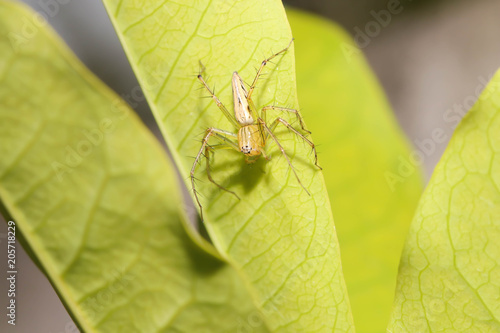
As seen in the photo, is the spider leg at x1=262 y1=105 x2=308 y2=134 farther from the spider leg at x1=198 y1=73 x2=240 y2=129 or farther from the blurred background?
the blurred background

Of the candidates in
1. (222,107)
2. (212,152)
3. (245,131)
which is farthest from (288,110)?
(245,131)

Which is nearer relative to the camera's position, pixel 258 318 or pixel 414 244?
pixel 258 318

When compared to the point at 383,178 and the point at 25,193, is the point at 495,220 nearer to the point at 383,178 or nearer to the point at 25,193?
the point at 383,178

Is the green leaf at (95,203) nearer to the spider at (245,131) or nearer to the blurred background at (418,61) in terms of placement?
the spider at (245,131)

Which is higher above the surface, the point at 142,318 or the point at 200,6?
the point at 200,6

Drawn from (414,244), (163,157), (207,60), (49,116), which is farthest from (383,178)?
(49,116)

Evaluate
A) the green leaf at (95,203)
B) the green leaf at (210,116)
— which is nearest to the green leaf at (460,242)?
the green leaf at (210,116)

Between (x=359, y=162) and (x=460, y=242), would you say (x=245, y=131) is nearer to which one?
(x=359, y=162)
